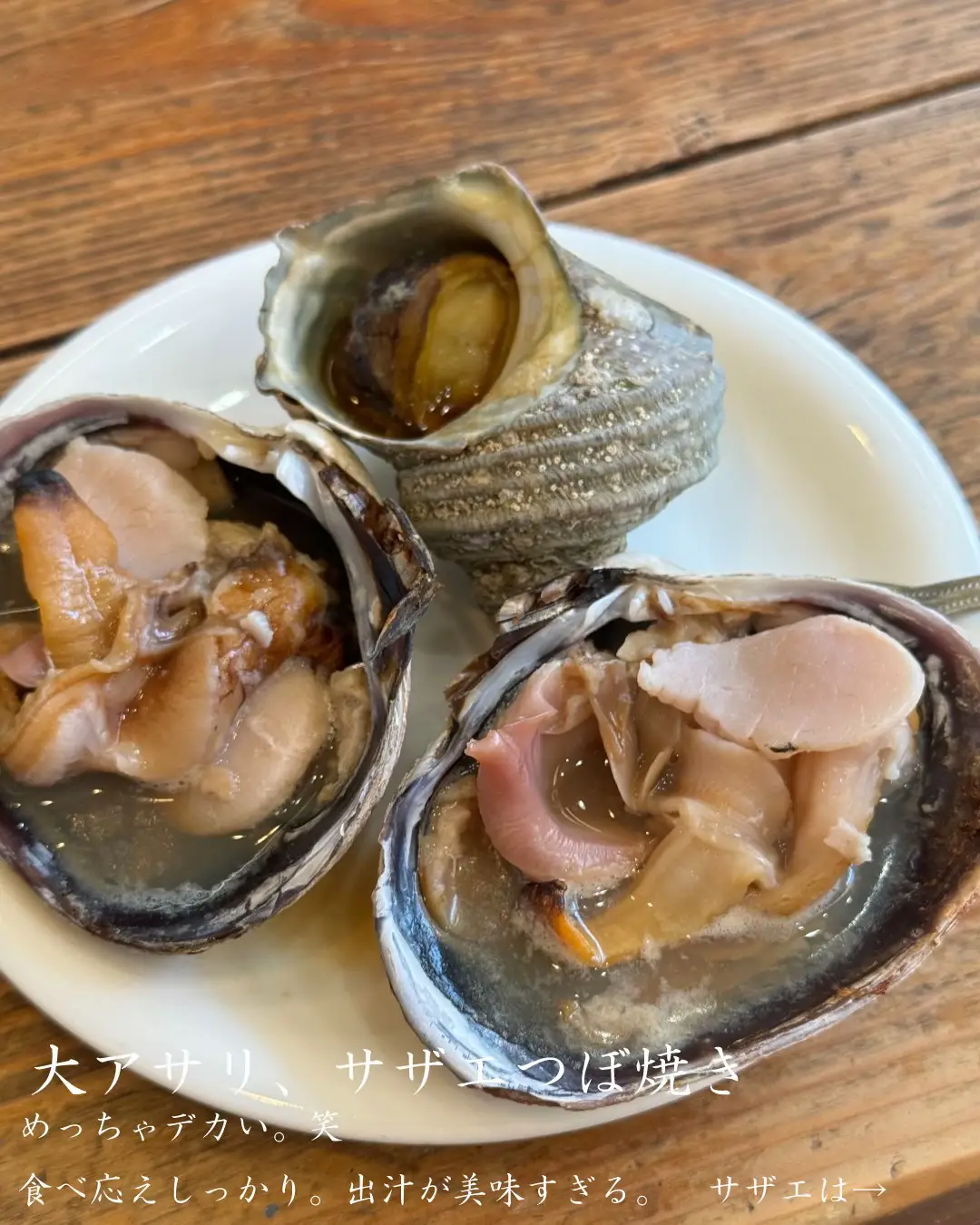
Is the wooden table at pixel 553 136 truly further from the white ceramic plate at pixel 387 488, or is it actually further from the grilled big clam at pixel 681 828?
the grilled big clam at pixel 681 828

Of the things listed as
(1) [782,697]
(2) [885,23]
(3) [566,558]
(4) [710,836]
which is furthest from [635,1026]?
(2) [885,23]

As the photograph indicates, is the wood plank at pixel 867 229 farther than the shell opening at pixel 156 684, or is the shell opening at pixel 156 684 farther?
the wood plank at pixel 867 229

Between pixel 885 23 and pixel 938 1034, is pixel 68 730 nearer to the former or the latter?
pixel 938 1034

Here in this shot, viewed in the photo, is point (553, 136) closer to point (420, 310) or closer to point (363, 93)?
point (363, 93)

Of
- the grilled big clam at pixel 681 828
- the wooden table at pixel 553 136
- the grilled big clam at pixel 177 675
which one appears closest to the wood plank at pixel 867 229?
the wooden table at pixel 553 136

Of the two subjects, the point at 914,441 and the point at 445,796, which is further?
the point at 914,441

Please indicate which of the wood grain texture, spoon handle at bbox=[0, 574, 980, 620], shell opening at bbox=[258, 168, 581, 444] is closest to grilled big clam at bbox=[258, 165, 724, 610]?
shell opening at bbox=[258, 168, 581, 444]
